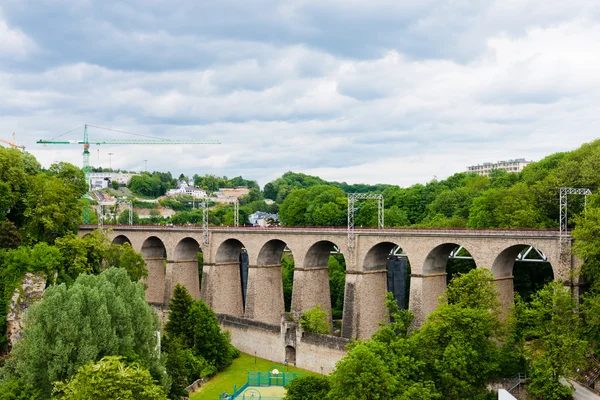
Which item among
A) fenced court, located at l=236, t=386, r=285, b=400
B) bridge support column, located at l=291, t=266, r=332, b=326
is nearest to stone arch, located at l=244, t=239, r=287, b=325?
bridge support column, located at l=291, t=266, r=332, b=326

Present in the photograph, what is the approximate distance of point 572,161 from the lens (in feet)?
202

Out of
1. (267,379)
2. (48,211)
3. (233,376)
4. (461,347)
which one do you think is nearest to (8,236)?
(48,211)

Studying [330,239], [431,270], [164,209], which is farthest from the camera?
[164,209]

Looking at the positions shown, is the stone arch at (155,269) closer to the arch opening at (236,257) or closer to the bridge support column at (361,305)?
the arch opening at (236,257)

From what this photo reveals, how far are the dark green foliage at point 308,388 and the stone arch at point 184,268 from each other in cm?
3654

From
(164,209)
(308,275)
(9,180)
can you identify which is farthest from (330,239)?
(164,209)

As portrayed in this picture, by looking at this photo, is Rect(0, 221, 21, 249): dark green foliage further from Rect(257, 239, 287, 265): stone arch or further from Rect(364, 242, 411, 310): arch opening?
Rect(364, 242, 411, 310): arch opening

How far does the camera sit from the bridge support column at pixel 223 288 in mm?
72875

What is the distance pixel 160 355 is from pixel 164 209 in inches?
5937

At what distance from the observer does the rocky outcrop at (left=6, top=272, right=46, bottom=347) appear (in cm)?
5241

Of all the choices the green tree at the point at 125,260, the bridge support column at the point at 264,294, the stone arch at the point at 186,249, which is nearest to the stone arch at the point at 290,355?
the bridge support column at the point at 264,294

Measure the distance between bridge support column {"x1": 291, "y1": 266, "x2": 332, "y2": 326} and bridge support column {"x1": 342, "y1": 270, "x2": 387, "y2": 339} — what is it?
5.72 metres

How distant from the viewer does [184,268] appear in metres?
78.2

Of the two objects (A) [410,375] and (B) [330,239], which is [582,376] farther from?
(B) [330,239]
